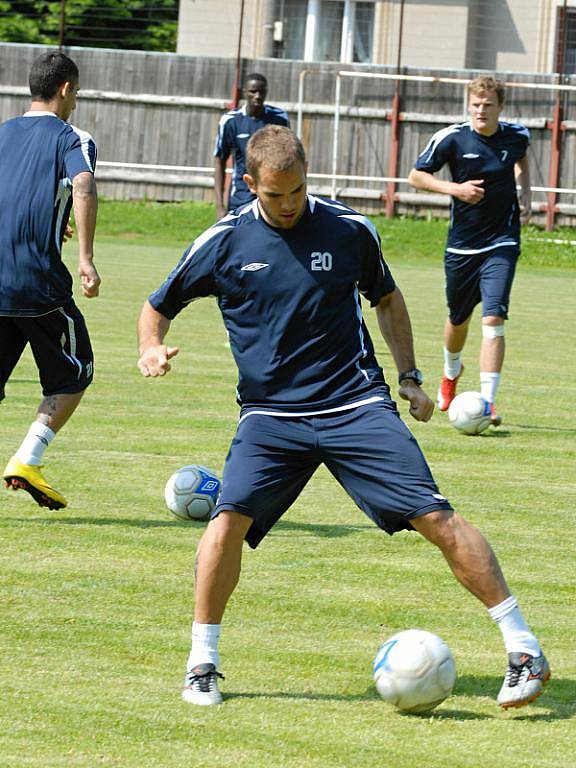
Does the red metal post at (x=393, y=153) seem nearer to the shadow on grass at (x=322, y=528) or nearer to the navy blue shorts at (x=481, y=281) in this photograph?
the navy blue shorts at (x=481, y=281)

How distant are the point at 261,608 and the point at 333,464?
3.72 feet

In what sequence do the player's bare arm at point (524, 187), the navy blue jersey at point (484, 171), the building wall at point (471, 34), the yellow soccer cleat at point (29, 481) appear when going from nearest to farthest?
the yellow soccer cleat at point (29, 481) → the navy blue jersey at point (484, 171) → the player's bare arm at point (524, 187) → the building wall at point (471, 34)

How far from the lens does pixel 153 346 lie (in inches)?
211

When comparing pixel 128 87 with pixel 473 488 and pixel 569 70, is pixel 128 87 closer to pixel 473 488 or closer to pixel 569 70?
pixel 569 70

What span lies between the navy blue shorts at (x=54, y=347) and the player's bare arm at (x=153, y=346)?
2.23 meters

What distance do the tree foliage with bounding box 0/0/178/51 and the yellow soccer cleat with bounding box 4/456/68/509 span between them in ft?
98.9

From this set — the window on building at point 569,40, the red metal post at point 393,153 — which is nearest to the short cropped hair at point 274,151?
the red metal post at point 393,153

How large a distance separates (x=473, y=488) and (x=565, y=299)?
12.8 meters

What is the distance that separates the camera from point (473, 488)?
8.78 metres

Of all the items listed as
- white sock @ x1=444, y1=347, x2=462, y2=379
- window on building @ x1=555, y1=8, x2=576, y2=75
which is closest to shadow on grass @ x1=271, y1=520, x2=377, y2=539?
white sock @ x1=444, y1=347, x2=462, y2=379

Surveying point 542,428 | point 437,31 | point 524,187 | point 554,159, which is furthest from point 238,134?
point 437,31

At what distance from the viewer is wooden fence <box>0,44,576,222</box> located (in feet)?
93.2

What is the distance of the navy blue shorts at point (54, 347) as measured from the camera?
25.1ft

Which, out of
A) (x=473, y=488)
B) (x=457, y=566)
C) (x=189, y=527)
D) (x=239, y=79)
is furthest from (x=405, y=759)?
(x=239, y=79)
